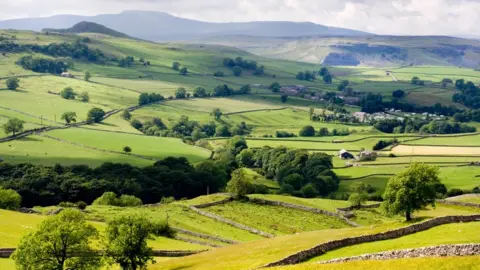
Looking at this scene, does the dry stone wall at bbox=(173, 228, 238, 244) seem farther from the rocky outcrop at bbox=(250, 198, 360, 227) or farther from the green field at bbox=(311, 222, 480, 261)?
the green field at bbox=(311, 222, 480, 261)

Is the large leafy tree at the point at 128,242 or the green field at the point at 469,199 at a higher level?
the large leafy tree at the point at 128,242

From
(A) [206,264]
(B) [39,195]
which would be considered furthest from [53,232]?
(B) [39,195]

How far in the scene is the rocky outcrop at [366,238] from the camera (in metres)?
48.9

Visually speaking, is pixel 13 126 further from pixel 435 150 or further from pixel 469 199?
pixel 469 199

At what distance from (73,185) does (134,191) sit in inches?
520

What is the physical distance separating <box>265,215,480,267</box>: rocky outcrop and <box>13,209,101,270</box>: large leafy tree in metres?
19.5

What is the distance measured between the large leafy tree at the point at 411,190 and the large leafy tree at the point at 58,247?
36569 mm

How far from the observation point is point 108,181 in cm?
12912

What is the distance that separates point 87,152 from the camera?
166m

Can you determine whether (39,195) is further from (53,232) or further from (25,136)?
(53,232)

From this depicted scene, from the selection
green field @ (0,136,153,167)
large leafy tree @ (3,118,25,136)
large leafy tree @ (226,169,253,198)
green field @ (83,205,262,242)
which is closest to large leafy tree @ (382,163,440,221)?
green field @ (83,205,262,242)

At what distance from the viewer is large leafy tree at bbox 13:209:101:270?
52750 mm

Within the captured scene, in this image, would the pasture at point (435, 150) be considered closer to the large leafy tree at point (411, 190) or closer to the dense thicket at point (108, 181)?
the dense thicket at point (108, 181)

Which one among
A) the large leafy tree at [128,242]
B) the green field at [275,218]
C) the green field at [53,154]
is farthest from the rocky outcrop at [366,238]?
the green field at [53,154]
